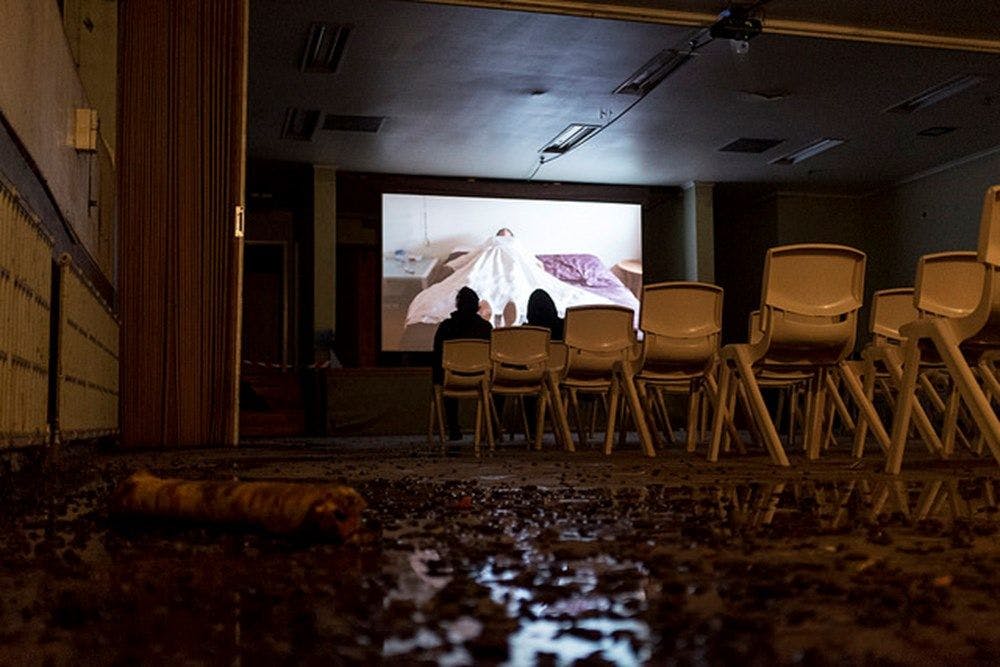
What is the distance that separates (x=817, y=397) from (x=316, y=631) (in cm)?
387

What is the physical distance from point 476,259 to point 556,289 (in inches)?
42.0

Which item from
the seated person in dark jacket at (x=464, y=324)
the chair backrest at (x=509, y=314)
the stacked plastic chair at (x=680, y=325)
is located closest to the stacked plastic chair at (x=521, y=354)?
the stacked plastic chair at (x=680, y=325)

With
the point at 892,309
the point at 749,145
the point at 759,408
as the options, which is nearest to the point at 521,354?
the point at 892,309

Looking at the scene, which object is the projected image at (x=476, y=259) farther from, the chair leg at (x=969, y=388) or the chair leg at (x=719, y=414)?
the chair leg at (x=969, y=388)

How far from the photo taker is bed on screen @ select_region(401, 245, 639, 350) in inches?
514

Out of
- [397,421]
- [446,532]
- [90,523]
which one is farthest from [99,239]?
[446,532]

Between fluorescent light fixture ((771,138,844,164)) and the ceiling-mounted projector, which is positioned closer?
the ceiling-mounted projector

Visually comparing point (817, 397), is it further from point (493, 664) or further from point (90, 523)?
point (493, 664)

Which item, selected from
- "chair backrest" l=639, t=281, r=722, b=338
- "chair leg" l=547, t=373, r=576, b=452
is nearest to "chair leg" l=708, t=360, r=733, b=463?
"chair backrest" l=639, t=281, r=722, b=338

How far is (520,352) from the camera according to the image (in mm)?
7008

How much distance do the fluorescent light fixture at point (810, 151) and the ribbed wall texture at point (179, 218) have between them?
24.8ft

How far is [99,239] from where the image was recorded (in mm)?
7262

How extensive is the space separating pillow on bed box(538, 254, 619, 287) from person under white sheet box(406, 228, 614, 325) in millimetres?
104

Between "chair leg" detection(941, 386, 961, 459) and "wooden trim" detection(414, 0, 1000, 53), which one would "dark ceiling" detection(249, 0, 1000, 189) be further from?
"chair leg" detection(941, 386, 961, 459)
